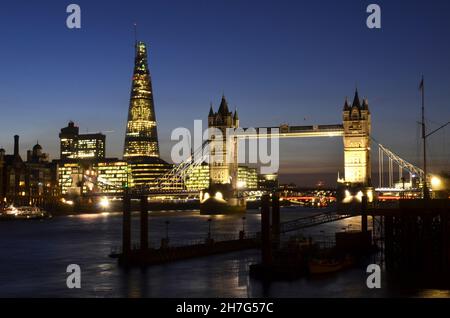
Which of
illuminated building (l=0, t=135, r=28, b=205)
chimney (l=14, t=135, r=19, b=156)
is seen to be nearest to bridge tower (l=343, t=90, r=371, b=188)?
illuminated building (l=0, t=135, r=28, b=205)

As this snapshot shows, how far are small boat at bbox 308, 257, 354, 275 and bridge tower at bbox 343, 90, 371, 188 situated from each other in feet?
294

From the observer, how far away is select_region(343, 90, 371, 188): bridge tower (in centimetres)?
13588

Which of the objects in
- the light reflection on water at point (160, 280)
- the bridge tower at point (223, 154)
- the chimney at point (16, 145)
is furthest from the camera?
the chimney at point (16, 145)

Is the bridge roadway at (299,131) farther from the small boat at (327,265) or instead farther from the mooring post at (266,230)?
the mooring post at (266,230)

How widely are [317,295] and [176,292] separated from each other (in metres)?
7.60

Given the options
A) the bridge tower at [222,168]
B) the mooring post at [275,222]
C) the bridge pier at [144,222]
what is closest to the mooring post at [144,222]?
the bridge pier at [144,222]

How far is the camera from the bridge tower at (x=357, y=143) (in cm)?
13588

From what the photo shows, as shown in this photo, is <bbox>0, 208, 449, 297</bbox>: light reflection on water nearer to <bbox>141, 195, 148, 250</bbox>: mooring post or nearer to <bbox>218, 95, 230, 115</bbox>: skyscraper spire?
<bbox>141, 195, 148, 250</bbox>: mooring post

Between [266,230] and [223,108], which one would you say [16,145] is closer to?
[223,108]

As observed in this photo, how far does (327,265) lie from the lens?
143 feet

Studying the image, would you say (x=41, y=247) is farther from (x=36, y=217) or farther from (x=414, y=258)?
(x=36, y=217)

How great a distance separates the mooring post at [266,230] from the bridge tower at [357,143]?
9460 cm

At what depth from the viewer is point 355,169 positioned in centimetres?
13625
